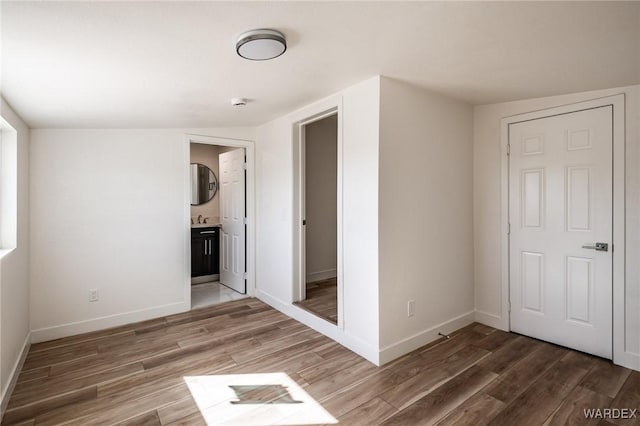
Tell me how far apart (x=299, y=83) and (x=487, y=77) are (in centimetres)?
146

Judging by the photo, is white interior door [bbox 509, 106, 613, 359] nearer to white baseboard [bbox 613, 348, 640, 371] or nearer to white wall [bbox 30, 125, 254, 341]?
white baseboard [bbox 613, 348, 640, 371]

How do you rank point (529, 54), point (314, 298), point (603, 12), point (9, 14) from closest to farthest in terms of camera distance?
1. point (9, 14)
2. point (603, 12)
3. point (529, 54)
4. point (314, 298)

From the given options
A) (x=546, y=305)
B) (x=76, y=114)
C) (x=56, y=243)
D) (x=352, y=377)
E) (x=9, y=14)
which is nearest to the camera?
(x=9, y=14)

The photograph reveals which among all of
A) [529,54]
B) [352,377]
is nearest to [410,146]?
[529,54]

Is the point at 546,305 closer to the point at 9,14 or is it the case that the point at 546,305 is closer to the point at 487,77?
the point at 487,77

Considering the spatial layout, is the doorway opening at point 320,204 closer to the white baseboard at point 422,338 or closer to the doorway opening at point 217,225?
the doorway opening at point 217,225

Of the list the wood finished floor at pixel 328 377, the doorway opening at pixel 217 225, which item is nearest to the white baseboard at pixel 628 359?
the wood finished floor at pixel 328 377

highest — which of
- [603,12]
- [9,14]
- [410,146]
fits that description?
[603,12]

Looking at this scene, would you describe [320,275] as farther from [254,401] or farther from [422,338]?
[254,401]

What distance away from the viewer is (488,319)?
3350 millimetres

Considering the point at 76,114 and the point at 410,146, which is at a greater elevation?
the point at 76,114

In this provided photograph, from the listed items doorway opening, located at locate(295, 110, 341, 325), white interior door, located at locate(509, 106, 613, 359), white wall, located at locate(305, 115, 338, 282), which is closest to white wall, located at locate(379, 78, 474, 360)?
white interior door, located at locate(509, 106, 613, 359)

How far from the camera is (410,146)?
276cm

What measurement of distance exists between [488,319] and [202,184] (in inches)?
181
